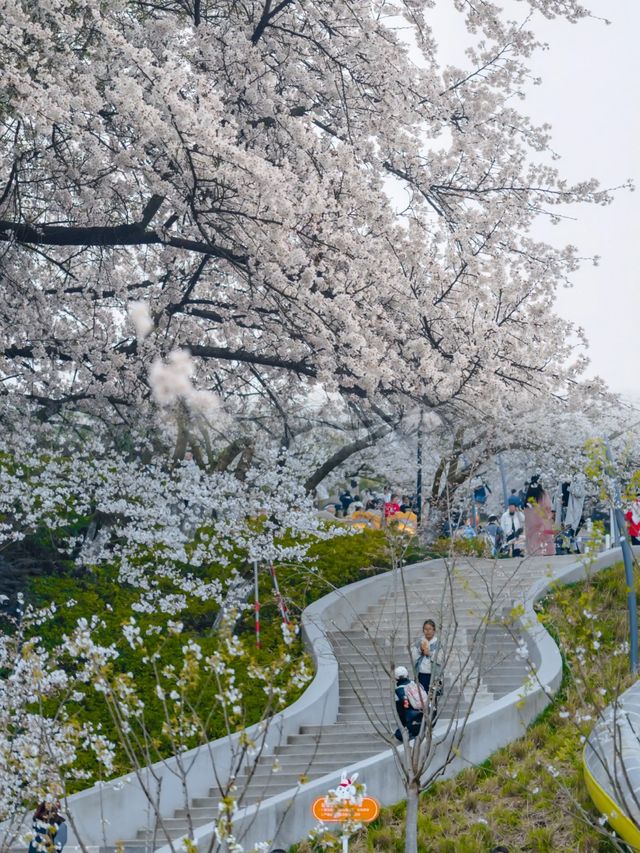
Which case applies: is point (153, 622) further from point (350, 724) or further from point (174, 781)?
point (174, 781)

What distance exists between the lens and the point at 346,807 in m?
9.27

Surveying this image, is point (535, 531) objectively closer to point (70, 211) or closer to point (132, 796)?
point (132, 796)

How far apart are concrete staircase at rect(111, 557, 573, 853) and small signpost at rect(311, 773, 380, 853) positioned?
1.77 m

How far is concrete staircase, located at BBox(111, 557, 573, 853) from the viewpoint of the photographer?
14.2 metres

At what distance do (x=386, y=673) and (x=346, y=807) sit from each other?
3.79 meters

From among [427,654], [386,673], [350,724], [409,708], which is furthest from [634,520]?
[386,673]

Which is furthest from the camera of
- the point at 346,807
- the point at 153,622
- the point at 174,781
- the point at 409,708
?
the point at 153,622

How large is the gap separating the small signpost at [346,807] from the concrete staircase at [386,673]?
69.6 inches

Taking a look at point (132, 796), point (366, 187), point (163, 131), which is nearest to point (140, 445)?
point (132, 796)

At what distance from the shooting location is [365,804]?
11.1 metres

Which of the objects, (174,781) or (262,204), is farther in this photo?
(174,781)

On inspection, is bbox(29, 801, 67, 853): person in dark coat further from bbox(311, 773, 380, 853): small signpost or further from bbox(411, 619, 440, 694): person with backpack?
bbox(411, 619, 440, 694): person with backpack

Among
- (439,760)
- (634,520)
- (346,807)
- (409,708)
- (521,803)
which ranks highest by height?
(634,520)

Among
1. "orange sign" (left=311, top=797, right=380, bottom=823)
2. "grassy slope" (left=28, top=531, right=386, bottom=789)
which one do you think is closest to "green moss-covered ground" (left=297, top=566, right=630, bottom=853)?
"orange sign" (left=311, top=797, right=380, bottom=823)
